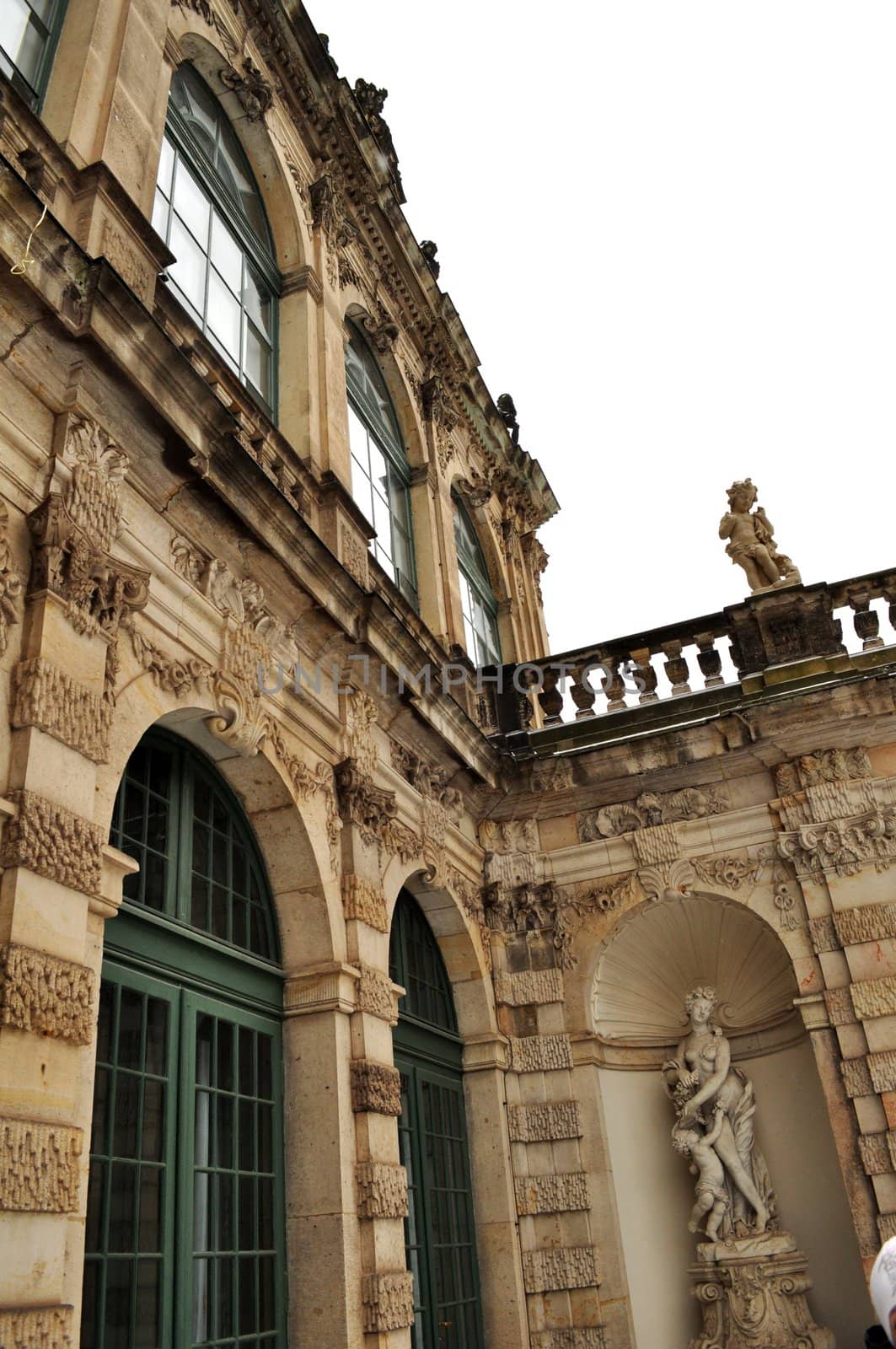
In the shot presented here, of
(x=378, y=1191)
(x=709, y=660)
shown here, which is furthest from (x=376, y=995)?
(x=709, y=660)

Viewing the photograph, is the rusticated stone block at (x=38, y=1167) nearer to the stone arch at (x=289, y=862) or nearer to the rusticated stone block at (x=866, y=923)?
the stone arch at (x=289, y=862)

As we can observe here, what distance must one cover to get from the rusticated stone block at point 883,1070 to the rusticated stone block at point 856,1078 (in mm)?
35

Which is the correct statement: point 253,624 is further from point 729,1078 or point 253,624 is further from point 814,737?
point 729,1078

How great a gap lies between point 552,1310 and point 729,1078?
6.91 feet

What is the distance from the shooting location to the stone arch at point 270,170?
762cm

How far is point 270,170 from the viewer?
8.17m

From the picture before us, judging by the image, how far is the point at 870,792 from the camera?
821cm

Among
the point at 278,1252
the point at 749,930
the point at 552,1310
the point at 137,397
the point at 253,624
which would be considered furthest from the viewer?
the point at 749,930

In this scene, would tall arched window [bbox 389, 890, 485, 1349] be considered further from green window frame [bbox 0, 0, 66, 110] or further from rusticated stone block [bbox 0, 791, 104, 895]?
green window frame [bbox 0, 0, 66, 110]

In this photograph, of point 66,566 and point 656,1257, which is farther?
point 656,1257

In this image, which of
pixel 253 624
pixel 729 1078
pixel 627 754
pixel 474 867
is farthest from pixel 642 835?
pixel 253 624

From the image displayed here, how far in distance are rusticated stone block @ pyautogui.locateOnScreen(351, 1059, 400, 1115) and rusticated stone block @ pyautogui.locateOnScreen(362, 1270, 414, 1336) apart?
0.79 metres

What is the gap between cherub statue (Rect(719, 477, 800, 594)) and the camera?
9.66m

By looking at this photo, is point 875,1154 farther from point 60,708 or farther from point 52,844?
point 60,708
